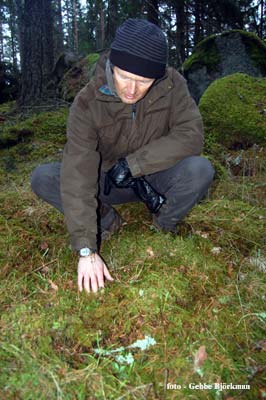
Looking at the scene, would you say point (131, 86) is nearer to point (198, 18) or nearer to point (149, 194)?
point (149, 194)

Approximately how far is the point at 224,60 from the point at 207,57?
348 millimetres

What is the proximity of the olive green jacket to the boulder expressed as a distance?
13.6 feet

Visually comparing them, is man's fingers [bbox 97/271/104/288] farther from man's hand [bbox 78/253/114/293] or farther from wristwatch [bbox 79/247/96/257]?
wristwatch [bbox 79/247/96/257]

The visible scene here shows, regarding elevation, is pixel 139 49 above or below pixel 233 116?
above

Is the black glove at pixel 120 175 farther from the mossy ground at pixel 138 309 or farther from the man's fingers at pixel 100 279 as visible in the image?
the man's fingers at pixel 100 279

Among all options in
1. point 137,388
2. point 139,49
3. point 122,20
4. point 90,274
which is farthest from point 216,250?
point 122,20

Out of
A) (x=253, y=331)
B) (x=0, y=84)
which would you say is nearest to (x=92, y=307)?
(x=253, y=331)

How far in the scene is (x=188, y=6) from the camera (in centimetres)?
1200

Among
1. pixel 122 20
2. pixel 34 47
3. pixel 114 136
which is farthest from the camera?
pixel 122 20


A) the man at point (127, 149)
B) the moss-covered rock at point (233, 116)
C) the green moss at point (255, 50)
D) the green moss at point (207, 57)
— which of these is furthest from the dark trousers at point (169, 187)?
the green moss at point (255, 50)

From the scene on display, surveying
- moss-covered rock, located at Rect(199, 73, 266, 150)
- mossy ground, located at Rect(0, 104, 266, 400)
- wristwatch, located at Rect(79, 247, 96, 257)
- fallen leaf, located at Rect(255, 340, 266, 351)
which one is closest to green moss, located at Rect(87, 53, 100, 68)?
moss-covered rock, located at Rect(199, 73, 266, 150)

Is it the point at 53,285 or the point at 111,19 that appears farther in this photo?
the point at 111,19

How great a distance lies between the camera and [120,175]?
9.20 ft

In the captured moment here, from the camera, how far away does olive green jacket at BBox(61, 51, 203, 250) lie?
2441 mm
